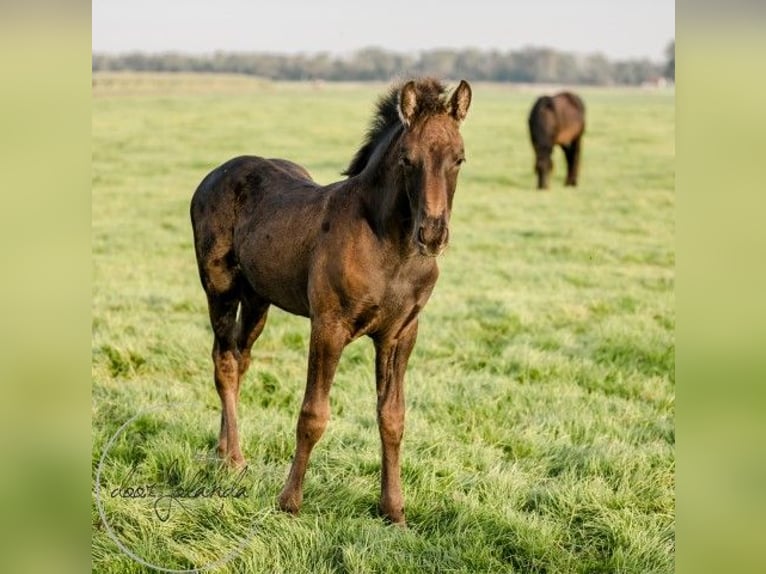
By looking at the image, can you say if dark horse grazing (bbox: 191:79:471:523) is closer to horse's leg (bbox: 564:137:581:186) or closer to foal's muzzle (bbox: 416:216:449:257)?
foal's muzzle (bbox: 416:216:449:257)

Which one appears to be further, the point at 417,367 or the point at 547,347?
the point at 547,347

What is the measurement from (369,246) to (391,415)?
93 centimetres

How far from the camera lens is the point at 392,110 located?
13.3 feet

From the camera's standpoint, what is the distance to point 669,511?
4.53 m

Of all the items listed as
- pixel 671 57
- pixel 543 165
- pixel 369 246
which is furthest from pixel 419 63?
pixel 543 165

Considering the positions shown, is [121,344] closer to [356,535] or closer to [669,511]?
[356,535]

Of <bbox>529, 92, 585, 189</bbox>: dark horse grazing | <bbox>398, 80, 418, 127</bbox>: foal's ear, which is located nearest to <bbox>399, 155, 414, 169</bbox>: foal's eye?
<bbox>398, 80, 418, 127</bbox>: foal's ear

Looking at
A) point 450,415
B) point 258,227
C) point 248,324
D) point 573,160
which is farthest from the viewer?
point 573,160

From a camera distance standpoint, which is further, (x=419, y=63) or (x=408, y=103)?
(x=419, y=63)

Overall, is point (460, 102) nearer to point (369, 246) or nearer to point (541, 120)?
point (369, 246)

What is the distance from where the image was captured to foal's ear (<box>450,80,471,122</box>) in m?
3.54
